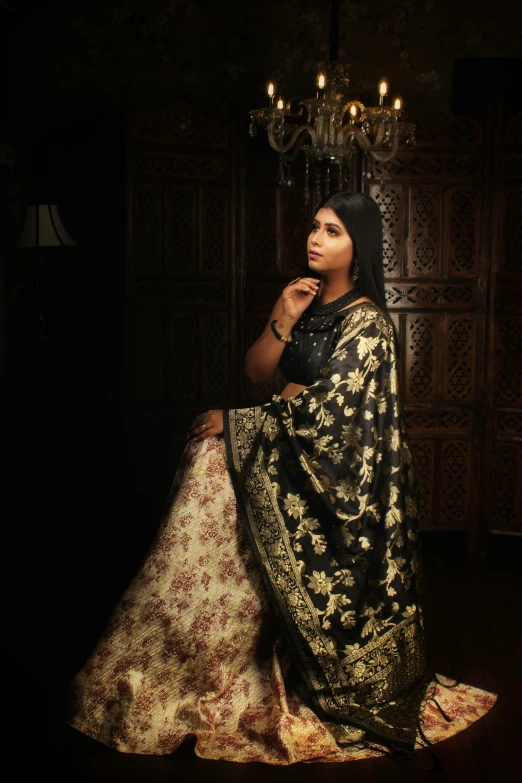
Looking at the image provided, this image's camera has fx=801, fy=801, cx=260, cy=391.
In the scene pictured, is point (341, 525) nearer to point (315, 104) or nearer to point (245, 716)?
point (245, 716)

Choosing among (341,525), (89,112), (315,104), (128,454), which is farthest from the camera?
(89,112)

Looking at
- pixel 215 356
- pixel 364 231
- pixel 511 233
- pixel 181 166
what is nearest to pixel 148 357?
pixel 215 356

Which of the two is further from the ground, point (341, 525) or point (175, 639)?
point (341, 525)

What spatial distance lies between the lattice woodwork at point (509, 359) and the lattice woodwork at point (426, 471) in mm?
457

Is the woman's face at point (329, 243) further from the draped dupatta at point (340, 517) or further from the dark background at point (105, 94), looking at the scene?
the dark background at point (105, 94)

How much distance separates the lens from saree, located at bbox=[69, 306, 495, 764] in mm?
2396

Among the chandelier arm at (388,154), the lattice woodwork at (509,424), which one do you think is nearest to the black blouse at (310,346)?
the chandelier arm at (388,154)

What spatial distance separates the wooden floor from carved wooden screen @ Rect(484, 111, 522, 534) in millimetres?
1012

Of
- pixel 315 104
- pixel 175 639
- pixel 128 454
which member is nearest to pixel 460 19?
pixel 315 104

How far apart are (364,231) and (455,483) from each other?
7.41 feet

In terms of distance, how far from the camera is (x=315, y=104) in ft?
10.4

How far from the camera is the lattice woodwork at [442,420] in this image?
A: 433 cm

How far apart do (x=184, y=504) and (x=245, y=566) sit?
0.27 m

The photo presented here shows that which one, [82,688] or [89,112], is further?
[89,112]
